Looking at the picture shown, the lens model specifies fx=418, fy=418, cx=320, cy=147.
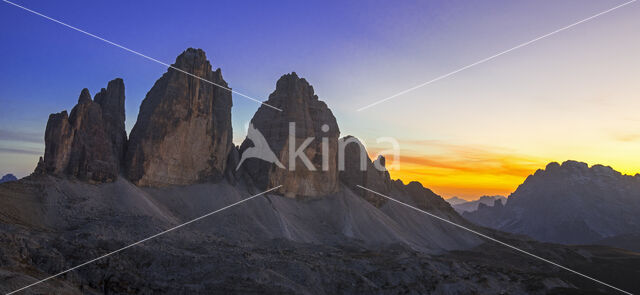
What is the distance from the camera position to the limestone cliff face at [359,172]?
387ft

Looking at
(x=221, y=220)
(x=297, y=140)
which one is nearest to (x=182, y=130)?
(x=221, y=220)

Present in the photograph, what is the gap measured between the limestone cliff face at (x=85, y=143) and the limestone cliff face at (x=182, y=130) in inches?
196

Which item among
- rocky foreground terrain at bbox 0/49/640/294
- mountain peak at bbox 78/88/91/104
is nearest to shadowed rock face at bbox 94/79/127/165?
rocky foreground terrain at bbox 0/49/640/294

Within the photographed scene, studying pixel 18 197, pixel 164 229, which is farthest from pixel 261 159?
pixel 18 197

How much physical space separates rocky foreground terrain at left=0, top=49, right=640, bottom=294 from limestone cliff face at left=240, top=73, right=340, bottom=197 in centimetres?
37

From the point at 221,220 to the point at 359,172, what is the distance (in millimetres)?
55624

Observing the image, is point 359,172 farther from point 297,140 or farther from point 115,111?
point 115,111

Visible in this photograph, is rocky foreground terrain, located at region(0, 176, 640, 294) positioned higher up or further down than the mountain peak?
further down

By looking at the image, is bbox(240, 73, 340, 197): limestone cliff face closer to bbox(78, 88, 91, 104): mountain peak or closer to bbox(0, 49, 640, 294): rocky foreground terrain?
bbox(0, 49, 640, 294): rocky foreground terrain

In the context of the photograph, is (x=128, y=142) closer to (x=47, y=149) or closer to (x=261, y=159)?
(x=47, y=149)

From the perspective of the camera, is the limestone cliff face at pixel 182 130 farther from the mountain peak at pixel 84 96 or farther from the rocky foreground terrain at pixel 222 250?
the mountain peak at pixel 84 96

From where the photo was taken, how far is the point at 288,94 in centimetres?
10738

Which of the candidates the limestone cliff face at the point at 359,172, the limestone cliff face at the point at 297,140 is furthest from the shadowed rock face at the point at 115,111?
the limestone cliff face at the point at 359,172

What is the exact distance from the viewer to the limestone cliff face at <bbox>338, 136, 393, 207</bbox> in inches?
4646
